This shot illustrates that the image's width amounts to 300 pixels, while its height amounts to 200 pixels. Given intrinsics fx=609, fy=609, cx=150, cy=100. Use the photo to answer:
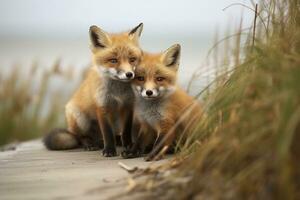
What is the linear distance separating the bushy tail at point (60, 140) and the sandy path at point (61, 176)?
1.18 feet

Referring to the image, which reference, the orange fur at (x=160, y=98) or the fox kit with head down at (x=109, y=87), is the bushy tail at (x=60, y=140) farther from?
the orange fur at (x=160, y=98)

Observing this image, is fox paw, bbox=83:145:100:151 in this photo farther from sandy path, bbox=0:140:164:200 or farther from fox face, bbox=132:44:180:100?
fox face, bbox=132:44:180:100

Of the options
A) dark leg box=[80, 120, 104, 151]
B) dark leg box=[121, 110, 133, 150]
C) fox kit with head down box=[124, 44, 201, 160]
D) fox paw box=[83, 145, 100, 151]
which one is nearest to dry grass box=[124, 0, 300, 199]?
fox kit with head down box=[124, 44, 201, 160]

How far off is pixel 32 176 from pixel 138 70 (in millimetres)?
1491

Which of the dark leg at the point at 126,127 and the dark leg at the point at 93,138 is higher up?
the dark leg at the point at 126,127

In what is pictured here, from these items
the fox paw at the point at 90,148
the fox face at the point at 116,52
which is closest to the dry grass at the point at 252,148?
the fox face at the point at 116,52

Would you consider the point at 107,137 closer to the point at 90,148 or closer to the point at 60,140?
the point at 90,148

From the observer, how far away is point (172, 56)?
5465 mm

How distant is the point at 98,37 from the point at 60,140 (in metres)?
1.15

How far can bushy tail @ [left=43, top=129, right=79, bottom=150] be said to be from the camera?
6074mm

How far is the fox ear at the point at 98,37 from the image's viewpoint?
18.4 feet

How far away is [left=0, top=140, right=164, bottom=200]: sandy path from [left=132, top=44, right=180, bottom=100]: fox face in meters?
0.61

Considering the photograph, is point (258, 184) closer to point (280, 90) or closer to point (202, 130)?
point (280, 90)

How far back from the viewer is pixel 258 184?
9.09 feet
